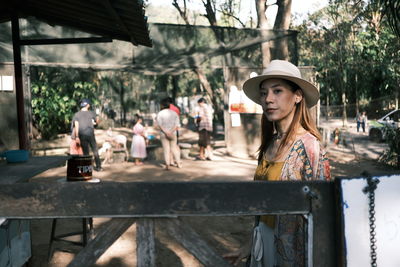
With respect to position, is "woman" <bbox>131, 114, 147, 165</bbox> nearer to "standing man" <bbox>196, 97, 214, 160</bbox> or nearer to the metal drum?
"standing man" <bbox>196, 97, 214, 160</bbox>

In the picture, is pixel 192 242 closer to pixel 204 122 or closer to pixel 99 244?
pixel 99 244

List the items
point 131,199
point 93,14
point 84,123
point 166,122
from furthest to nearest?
Answer: point 166,122 → point 84,123 → point 93,14 → point 131,199

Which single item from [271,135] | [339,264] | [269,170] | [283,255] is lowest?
[283,255]

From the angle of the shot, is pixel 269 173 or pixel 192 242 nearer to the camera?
pixel 192 242

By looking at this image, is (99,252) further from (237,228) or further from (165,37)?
(165,37)

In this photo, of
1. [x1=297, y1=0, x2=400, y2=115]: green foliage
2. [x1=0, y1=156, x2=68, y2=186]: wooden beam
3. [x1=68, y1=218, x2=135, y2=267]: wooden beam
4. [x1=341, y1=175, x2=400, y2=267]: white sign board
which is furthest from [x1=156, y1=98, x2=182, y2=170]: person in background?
[x1=297, y1=0, x2=400, y2=115]: green foliage

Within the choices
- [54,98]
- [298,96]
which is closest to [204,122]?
[54,98]

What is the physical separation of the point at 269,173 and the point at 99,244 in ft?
3.27

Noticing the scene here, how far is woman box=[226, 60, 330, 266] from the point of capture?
1.94 meters

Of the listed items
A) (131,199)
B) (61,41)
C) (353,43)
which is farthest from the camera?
(353,43)

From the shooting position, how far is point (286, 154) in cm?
208

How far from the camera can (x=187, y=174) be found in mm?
9141

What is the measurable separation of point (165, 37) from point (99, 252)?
9.80 m

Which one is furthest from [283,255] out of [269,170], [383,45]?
[383,45]
